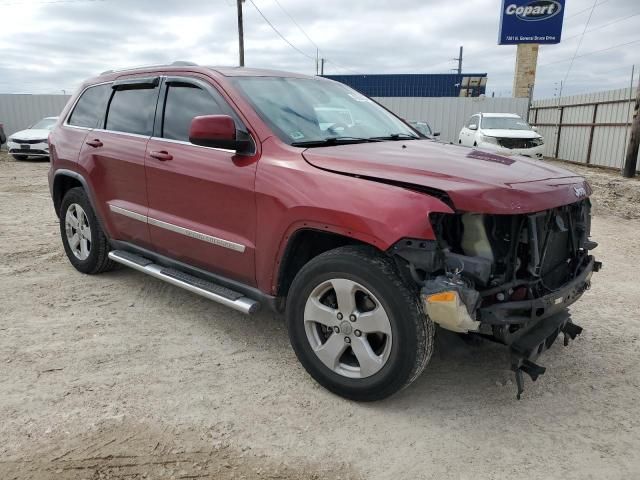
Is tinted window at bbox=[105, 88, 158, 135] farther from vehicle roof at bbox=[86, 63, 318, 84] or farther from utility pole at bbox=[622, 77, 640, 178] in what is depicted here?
utility pole at bbox=[622, 77, 640, 178]

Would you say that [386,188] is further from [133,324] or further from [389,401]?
[133,324]

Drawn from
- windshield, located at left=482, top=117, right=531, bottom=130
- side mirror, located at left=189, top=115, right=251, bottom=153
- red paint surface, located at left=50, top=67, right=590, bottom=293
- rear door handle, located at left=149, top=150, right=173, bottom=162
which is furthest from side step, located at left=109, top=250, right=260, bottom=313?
windshield, located at left=482, top=117, right=531, bottom=130

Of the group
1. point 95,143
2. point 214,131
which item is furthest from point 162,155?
point 95,143

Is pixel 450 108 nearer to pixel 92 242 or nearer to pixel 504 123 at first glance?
pixel 504 123

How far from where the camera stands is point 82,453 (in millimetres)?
2449

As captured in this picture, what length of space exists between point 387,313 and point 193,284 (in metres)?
1.54

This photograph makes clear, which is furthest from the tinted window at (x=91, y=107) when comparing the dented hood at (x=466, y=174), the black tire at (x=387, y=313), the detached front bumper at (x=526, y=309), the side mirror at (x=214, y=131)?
the detached front bumper at (x=526, y=309)

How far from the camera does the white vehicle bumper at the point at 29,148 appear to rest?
1666cm

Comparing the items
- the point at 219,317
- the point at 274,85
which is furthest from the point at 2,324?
the point at 274,85

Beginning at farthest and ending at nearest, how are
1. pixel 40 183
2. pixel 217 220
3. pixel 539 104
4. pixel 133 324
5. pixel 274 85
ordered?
pixel 539 104 < pixel 40 183 < pixel 133 324 < pixel 274 85 < pixel 217 220

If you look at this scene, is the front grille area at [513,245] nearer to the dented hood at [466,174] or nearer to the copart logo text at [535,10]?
the dented hood at [466,174]

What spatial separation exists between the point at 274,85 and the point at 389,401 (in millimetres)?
2216

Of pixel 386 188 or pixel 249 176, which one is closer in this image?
pixel 386 188

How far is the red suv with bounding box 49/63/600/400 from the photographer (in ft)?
8.30
